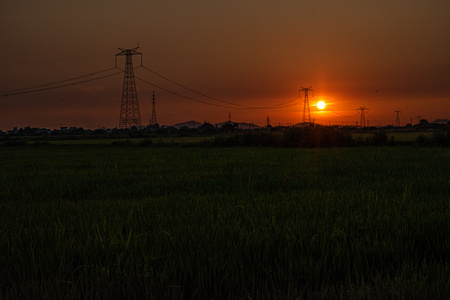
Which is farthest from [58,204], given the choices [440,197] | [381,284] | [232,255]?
[440,197]

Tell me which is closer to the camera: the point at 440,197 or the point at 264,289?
the point at 264,289

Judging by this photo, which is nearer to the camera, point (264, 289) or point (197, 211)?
point (264, 289)

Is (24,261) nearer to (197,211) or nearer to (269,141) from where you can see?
(197,211)

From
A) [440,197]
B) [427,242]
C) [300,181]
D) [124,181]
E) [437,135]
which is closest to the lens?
[427,242]

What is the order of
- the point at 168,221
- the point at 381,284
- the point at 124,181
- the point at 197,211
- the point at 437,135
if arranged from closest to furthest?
the point at 381,284 < the point at 168,221 < the point at 197,211 < the point at 124,181 < the point at 437,135

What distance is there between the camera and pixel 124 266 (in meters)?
2.52

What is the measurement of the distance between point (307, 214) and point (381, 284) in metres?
1.85

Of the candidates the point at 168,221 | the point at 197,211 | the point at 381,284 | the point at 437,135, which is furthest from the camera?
the point at 437,135

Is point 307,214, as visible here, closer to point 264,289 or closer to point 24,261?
point 264,289

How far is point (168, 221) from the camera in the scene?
12.5 ft

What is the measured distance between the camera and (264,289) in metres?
2.12

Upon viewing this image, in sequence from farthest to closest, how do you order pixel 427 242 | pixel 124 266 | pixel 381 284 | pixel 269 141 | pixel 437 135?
pixel 269 141, pixel 437 135, pixel 427 242, pixel 124 266, pixel 381 284

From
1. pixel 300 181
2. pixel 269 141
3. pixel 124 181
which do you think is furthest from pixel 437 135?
pixel 124 181

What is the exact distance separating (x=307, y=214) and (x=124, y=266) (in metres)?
2.30
